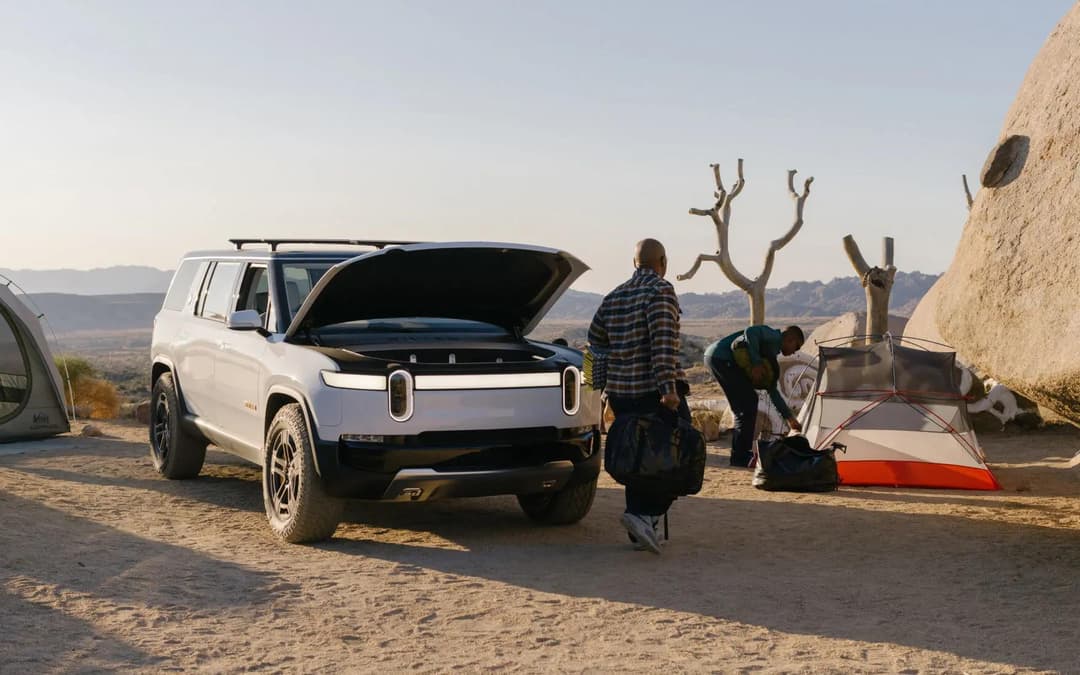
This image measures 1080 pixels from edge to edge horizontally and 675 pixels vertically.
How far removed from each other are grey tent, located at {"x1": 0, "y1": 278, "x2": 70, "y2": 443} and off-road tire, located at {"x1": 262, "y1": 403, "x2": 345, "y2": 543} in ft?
24.3

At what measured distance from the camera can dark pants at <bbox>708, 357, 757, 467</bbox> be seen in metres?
12.0

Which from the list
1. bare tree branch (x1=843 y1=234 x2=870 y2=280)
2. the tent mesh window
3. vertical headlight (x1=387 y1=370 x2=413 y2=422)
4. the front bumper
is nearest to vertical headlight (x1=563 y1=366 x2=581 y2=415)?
the front bumper

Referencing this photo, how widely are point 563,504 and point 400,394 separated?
5.95ft

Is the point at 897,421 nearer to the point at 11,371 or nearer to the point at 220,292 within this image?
the point at 220,292

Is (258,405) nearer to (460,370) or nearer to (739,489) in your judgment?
(460,370)

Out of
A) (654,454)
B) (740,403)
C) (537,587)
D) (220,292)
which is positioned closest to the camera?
(537,587)

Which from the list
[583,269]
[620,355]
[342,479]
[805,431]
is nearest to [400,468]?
[342,479]

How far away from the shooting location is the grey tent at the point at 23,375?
14258mm

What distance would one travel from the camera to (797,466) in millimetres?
10156

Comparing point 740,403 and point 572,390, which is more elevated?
point 572,390

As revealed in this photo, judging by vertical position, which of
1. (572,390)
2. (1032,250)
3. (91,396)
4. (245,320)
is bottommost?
(91,396)

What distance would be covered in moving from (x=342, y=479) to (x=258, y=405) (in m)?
1.39

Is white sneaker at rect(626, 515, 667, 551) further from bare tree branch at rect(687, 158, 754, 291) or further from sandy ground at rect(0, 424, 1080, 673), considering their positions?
bare tree branch at rect(687, 158, 754, 291)

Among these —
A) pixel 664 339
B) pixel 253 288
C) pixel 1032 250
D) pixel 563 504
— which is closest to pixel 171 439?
pixel 253 288
